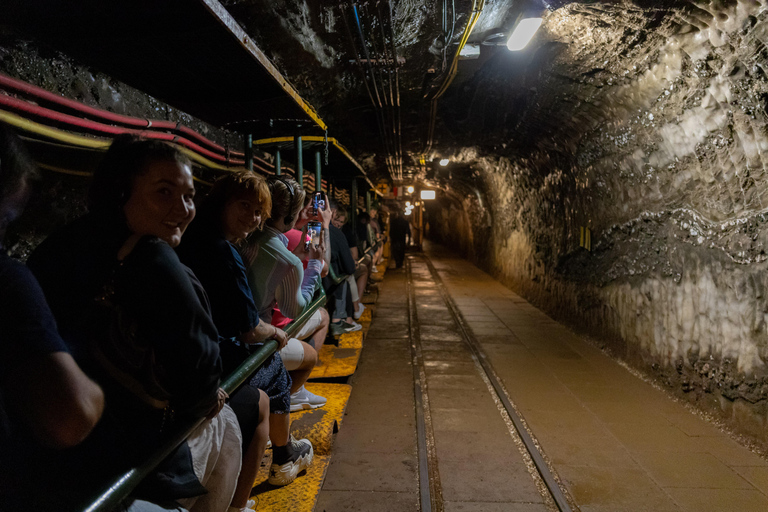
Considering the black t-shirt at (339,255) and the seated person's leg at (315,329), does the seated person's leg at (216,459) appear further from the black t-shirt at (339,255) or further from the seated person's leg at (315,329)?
the black t-shirt at (339,255)

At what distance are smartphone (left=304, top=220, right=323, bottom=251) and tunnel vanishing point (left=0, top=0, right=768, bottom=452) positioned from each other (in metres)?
0.96

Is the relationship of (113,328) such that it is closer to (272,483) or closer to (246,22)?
(272,483)

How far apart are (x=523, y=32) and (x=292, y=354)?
4.14 meters

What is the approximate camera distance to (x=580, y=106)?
19.1 feet

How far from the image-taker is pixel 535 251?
9.57 m

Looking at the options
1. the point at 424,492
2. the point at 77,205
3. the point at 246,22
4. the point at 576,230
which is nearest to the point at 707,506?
the point at 424,492

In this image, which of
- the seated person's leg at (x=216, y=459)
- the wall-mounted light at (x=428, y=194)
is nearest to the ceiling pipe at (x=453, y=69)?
the seated person's leg at (x=216, y=459)

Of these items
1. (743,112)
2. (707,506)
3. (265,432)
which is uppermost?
(743,112)

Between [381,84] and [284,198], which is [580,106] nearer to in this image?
[381,84]

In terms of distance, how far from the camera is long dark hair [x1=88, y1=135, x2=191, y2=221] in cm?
124

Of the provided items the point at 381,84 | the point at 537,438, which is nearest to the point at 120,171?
the point at 537,438

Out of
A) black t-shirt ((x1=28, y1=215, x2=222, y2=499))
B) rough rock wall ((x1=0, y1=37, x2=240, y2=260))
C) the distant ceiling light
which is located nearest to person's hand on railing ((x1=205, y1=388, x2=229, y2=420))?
black t-shirt ((x1=28, y1=215, x2=222, y2=499))

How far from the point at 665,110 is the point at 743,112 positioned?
0.98 meters

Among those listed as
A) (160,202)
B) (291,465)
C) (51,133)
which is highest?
(51,133)
